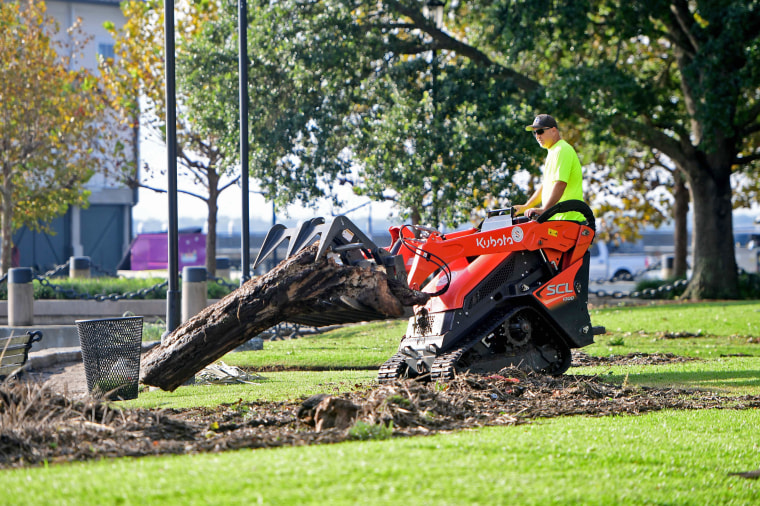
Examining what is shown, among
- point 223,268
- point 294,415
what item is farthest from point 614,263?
point 294,415

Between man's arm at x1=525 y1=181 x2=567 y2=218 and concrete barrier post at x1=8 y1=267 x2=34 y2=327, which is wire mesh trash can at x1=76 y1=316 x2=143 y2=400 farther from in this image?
concrete barrier post at x1=8 y1=267 x2=34 y2=327

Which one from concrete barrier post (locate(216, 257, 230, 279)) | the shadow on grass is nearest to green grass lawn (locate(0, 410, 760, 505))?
the shadow on grass

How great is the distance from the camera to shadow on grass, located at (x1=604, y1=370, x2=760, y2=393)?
30.7 ft

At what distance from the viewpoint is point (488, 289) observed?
9.02 meters

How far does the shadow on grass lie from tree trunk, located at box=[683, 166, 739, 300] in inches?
525

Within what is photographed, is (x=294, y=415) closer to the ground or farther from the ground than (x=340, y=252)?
closer to the ground

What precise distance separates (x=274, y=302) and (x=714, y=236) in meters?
18.1

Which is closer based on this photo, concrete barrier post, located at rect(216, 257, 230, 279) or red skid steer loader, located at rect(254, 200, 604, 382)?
red skid steer loader, located at rect(254, 200, 604, 382)

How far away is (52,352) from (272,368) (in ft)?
11.3

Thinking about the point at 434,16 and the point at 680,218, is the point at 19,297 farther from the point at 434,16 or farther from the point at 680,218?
the point at 680,218

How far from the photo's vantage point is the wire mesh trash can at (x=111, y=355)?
8.58 m

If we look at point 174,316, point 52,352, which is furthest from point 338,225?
point 52,352

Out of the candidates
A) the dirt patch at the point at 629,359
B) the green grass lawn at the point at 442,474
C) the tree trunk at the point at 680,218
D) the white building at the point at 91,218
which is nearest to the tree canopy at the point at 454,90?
the tree trunk at the point at 680,218

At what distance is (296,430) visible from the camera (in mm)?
6211
